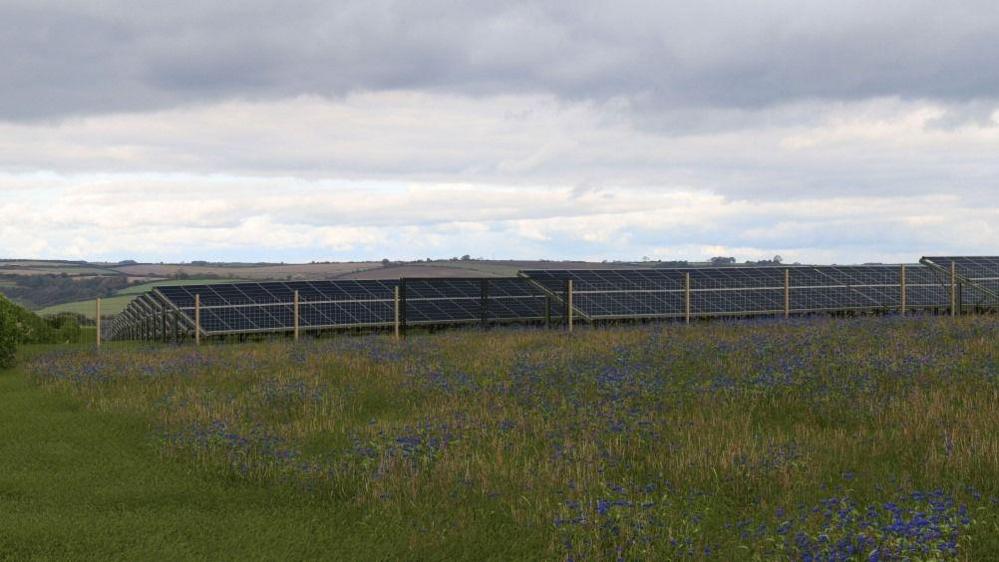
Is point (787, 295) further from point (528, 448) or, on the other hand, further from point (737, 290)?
point (528, 448)

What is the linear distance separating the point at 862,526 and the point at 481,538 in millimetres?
3350

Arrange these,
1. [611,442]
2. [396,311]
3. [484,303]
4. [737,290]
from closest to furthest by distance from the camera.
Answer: [611,442] → [396,311] → [484,303] → [737,290]

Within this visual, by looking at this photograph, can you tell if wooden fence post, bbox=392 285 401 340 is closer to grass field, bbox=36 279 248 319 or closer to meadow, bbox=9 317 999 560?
meadow, bbox=9 317 999 560

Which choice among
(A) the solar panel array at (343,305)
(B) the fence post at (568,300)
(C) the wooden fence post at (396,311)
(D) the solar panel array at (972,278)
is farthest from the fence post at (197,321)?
(D) the solar panel array at (972,278)

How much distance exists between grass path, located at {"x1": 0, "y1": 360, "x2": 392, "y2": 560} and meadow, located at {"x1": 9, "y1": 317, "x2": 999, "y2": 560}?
16 centimetres

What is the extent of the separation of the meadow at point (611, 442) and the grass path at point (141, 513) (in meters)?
0.16

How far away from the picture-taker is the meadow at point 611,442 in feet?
24.6

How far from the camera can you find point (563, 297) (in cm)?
3428

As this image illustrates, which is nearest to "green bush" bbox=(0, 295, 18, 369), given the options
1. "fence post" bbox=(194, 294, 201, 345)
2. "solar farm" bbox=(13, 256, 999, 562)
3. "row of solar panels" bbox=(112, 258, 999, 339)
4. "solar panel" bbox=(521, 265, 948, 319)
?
"solar farm" bbox=(13, 256, 999, 562)

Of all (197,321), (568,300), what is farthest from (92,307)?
(568,300)

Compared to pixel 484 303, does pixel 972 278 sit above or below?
above

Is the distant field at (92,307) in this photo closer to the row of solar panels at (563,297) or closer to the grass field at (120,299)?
the grass field at (120,299)

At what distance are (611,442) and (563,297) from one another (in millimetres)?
23649

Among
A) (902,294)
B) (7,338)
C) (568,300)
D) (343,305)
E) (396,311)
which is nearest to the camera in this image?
(7,338)
